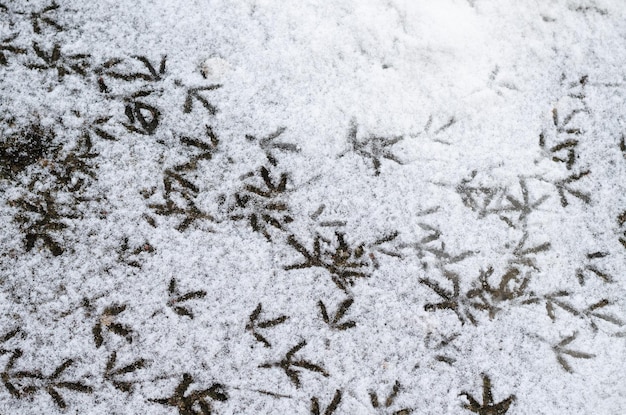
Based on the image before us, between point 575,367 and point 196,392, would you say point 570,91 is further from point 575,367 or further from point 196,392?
point 196,392

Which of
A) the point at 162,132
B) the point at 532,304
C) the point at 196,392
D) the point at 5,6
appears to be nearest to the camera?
the point at 196,392

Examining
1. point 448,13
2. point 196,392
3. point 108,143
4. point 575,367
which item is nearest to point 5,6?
point 108,143

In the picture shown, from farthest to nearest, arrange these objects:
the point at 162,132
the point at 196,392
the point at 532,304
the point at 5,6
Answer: the point at 5,6
the point at 162,132
the point at 532,304
the point at 196,392

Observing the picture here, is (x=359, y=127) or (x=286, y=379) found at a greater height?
(x=359, y=127)

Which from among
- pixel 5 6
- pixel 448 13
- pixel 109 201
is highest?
pixel 448 13

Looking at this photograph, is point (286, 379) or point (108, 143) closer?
point (286, 379)

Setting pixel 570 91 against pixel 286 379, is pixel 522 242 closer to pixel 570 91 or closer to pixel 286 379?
pixel 570 91

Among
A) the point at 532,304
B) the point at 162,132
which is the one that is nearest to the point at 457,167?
the point at 532,304
